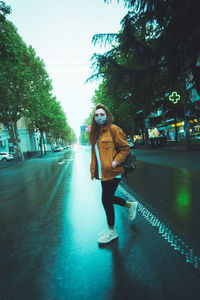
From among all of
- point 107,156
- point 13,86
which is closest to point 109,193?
point 107,156

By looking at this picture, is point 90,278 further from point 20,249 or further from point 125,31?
point 125,31

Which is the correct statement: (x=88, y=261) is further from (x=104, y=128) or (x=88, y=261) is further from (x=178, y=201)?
(x=178, y=201)

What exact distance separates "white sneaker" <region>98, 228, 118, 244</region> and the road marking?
2.26 ft

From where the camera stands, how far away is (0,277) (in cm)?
221

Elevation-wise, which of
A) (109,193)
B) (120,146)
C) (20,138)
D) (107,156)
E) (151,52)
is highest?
(151,52)

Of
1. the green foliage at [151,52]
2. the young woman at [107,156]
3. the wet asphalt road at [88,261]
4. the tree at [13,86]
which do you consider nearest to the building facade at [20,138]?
the tree at [13,86]

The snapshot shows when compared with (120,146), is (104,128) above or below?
above

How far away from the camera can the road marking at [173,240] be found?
2.19 metres

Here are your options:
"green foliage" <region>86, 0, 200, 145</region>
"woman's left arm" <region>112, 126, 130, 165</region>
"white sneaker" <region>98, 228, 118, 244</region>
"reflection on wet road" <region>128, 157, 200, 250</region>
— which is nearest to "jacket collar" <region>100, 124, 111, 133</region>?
"woman's left arm" <region>112, 126, 130, 165</region>

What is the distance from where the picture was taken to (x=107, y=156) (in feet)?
9.06

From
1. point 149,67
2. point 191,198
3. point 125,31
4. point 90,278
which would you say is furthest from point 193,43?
point 90,278

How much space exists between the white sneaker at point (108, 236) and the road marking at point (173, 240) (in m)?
0.69

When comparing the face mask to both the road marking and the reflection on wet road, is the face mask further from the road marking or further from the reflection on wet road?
the reflection on wet road

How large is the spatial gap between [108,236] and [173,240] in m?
0.90
